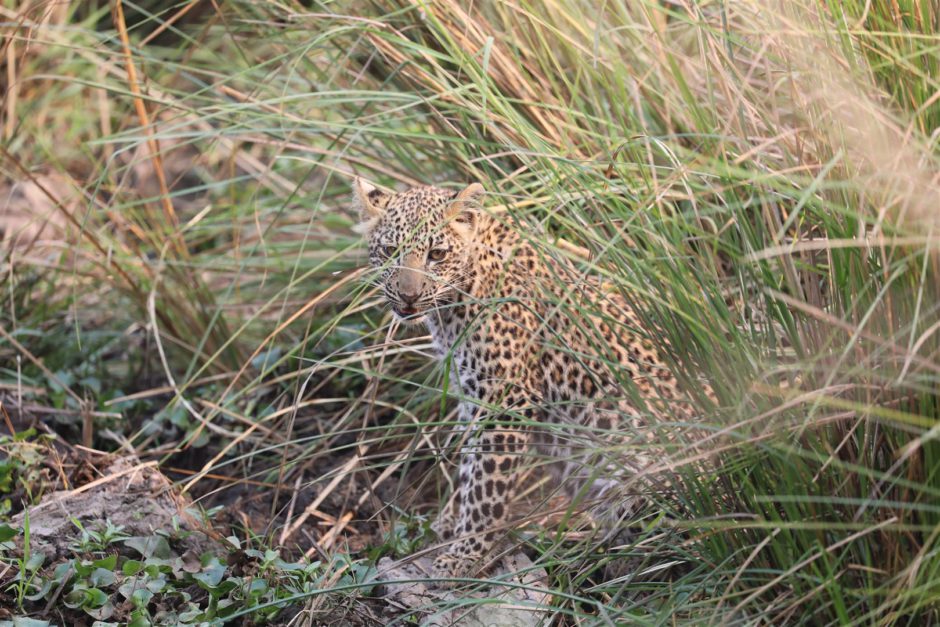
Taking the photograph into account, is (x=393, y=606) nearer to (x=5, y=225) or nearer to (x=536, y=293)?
(x=536, y=293)

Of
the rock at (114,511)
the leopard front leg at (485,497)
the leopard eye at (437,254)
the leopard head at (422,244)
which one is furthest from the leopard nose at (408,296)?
the rock at (114,511)

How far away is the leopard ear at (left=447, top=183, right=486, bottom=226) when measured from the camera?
426 centimetres

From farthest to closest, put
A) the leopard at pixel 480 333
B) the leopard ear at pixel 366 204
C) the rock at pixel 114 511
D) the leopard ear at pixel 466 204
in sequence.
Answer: the leopard ear at pixel 366 204, the leopard at pixel 480 333, the leopard ear at pixel 466 204, the rock at pixel 114 511

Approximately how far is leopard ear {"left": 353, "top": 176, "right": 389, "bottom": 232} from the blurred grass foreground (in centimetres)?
24

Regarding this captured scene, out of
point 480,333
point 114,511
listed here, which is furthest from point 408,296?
point 114,511

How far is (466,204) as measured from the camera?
4418 mm

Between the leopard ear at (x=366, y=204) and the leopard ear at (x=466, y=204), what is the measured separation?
328 mm

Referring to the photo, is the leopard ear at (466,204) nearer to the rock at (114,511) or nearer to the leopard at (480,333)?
the leopard at (480,333)

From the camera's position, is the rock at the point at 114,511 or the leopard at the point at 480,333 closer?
the rock at the point at 114,511

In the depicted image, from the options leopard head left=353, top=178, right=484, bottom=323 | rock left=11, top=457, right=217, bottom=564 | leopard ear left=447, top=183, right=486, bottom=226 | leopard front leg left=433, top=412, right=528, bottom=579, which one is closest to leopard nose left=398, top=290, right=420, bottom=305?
leopard head left=353, top=178, right=484, bottom=323

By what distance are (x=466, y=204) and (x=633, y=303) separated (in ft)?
4.04

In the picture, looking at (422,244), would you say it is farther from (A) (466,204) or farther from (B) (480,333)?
(B) (480,333)

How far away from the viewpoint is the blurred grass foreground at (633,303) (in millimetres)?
2947

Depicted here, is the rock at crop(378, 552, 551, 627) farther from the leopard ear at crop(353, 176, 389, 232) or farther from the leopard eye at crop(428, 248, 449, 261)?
the leopard ear at crop(353, 176, 389, 232)
